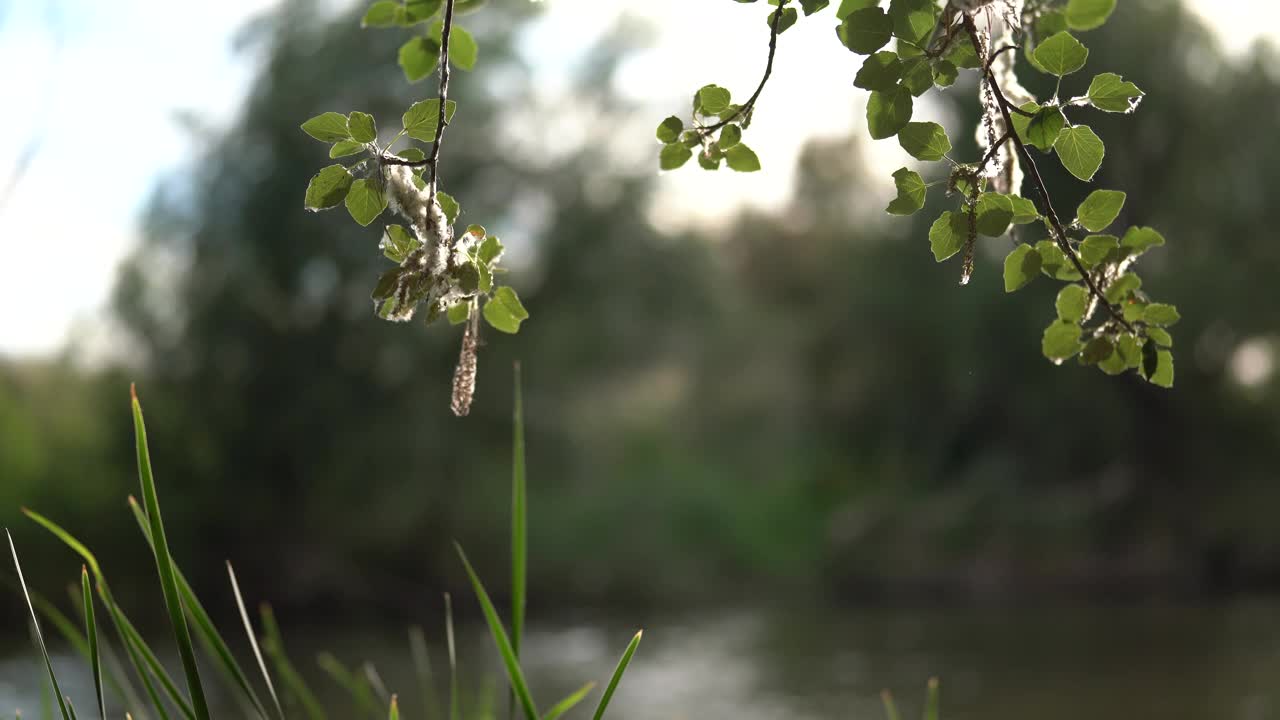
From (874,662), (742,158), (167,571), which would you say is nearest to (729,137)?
(742,158)

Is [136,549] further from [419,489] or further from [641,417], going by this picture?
[641,417]

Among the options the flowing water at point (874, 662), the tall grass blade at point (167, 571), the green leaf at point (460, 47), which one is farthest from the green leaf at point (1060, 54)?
the flowing water at point (874, 662)

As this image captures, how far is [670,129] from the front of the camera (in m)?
0.94

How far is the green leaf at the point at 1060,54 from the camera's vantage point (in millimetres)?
770

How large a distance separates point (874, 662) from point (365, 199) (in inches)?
266

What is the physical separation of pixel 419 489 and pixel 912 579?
382 centimetres

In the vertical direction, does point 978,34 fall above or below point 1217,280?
below

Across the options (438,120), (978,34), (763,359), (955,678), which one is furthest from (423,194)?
(763,359)

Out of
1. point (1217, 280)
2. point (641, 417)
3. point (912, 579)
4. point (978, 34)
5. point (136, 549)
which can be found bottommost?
point (136, 549)

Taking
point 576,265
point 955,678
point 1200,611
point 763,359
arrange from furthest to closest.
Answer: point 763,359, point 576,265, point 1200,611, point 955,678

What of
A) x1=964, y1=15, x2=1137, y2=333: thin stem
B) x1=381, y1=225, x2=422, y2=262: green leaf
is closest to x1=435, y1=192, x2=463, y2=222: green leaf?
x1=381, y1=225, x2=422, y2=262: green leaf

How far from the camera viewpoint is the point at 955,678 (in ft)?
21.6

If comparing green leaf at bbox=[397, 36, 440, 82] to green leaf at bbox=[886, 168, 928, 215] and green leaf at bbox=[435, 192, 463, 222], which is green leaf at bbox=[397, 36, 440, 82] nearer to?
green leaf at bbox=[435, 192, 463, 222]

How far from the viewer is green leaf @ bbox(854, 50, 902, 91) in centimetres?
78
